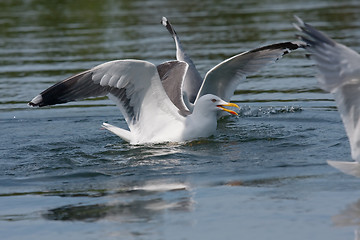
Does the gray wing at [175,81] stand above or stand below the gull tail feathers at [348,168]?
above

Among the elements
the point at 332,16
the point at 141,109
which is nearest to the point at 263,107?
the point at 141,109

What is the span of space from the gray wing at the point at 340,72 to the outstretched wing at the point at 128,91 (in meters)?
2.18

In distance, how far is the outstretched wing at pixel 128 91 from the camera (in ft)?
28.7

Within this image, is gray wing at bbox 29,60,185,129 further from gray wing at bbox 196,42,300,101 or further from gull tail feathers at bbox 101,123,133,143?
gray wing at bbox 196,42,300,101

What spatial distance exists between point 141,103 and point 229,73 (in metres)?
2.13

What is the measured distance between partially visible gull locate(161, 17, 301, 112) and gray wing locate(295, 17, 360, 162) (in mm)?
3086

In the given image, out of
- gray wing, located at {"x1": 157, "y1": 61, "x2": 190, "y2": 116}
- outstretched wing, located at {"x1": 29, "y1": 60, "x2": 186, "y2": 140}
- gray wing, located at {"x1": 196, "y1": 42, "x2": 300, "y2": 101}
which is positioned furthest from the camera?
gray wing, located at {"x1": 196, "y1": 42, "x2": 300, "y2": 101}

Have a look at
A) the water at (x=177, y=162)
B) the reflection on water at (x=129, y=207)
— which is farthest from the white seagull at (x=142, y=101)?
the reflection on water at (x=129, y=207)

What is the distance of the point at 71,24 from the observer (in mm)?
20016

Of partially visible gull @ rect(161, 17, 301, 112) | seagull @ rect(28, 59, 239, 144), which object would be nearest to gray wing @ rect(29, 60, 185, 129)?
seagull @ rect(28, 59, 239, 144)

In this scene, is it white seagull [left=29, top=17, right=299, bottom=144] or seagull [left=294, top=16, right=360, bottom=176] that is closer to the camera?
seagull [left=294, top=16, right=360, bottom=176]

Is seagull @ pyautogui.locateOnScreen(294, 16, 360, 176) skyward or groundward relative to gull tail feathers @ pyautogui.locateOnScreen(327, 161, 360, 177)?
skyward

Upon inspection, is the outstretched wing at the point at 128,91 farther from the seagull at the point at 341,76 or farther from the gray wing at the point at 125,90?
the seagull at the point at 341,76

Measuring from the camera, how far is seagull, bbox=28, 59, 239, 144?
8938 millimetres
